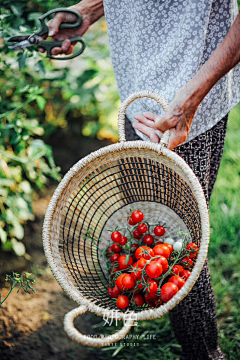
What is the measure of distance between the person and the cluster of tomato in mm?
200

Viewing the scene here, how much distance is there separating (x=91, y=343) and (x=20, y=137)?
0.96 m

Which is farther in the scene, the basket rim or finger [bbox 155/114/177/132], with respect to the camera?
finger [bbox 155/114/177/132]

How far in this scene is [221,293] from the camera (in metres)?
1.67

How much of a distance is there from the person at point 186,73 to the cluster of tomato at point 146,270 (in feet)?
0.66

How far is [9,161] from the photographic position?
176 centimetres

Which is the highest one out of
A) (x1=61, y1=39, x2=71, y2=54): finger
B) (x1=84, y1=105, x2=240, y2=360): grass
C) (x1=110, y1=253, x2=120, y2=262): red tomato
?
(x1=61, y1=39, x2=71, y2=54): finger

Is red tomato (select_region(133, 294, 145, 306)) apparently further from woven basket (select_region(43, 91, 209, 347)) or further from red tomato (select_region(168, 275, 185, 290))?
red tomato (select_region(168, 275, 185, 290))

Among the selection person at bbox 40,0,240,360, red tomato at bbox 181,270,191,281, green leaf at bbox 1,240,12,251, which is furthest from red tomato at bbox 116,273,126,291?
green leaf at bbox 1,240,12,251

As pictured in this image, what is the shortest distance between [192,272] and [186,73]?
2.05 ft

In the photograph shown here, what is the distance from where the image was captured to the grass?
58.4 inches


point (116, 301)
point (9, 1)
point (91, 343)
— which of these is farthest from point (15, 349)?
point (9, 1)

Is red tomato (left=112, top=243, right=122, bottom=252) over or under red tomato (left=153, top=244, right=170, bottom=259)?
under

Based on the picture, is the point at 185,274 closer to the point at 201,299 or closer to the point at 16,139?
the point at 201,299

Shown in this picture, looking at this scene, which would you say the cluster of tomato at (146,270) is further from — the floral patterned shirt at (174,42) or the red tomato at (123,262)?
the floral patterned shirt at (174,42)
